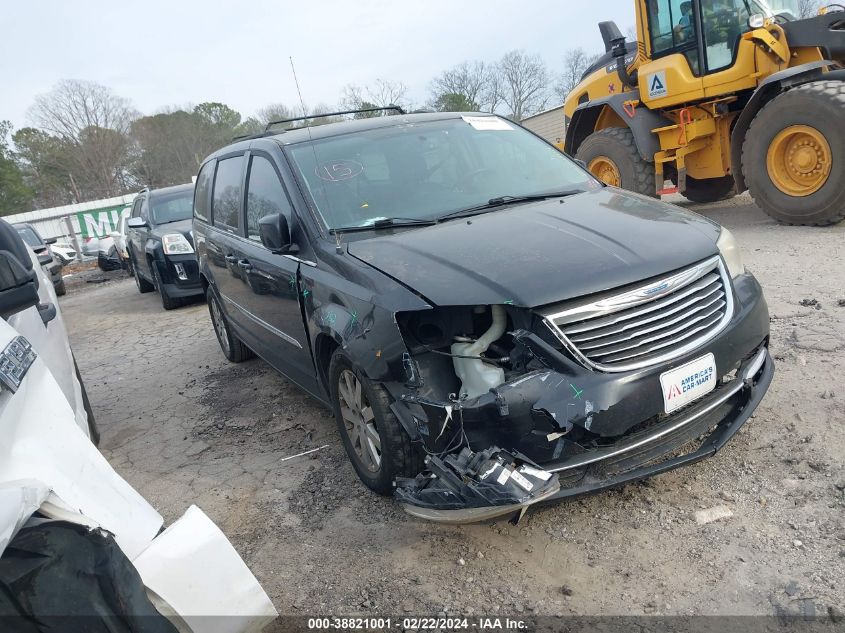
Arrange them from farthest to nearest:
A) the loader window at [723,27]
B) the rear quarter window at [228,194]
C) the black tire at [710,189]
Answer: the black tire at [710,189], the loader window at [723,27], the rear quarter window at [228,194]

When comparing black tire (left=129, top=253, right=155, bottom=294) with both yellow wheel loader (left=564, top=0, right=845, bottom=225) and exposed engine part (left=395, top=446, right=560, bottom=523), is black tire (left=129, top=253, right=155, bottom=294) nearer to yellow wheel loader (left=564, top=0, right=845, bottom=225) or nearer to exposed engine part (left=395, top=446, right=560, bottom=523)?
yellow wheel loader (left=564, top=0, right=845, bottom=225)

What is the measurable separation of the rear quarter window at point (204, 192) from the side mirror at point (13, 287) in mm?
3150

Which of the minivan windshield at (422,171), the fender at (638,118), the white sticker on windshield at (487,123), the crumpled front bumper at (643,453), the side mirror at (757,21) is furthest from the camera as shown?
the fender at (638,118)

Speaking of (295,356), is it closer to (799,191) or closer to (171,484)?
(171,484)

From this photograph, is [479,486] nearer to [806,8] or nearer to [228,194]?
[228,194]

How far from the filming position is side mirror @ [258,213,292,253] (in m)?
3.41

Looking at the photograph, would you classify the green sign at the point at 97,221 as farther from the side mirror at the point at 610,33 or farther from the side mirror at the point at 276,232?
the side mirror at the point at 276,232

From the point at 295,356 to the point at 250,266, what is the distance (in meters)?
0.74

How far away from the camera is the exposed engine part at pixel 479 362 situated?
2.59 m

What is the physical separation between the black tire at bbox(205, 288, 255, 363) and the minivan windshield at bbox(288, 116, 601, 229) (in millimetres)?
2346

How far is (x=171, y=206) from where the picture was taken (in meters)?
9.89

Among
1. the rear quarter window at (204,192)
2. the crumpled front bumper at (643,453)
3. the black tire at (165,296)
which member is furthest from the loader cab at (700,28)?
the black tire at (165,296)

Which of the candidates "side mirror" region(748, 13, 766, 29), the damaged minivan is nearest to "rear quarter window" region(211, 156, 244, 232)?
the damaged minivan

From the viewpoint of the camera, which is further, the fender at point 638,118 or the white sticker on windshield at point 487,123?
the fender at point 638,118
